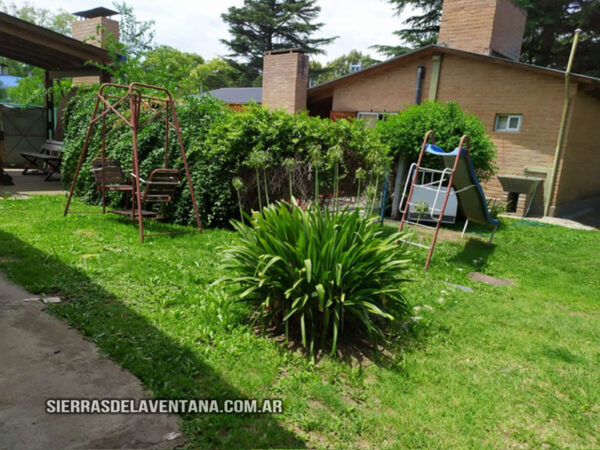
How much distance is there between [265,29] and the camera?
37.4 m

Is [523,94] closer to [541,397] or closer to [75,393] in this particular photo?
[541,397]

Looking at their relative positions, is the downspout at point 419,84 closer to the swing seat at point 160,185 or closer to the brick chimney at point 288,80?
the brick chimney at point 288,80

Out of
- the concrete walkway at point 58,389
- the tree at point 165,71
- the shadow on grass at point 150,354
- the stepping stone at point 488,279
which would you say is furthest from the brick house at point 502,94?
the concrete walkway at point 58,389

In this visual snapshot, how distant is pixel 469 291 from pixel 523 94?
345 inches

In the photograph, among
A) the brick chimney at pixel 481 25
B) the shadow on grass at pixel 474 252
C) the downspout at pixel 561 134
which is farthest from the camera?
the brick chimney at pixel 481 25

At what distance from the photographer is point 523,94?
1173 centimetres

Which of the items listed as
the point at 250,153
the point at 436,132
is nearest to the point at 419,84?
the point at 436,132

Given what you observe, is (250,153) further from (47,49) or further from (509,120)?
(509,120)

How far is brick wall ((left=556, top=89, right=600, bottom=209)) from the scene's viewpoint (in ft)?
37.4

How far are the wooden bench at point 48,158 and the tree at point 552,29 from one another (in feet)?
65.2

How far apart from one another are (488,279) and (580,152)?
893 cm

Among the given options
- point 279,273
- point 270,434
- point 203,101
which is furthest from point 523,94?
point 270,434

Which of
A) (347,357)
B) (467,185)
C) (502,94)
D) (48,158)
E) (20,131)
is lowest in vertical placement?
(347,357)

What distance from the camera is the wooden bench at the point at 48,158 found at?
1162 cm
